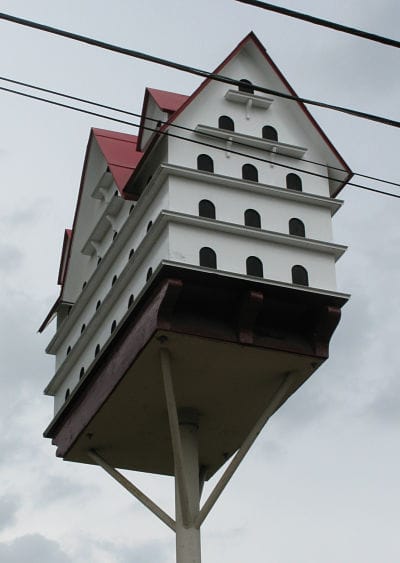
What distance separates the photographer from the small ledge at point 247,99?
68.2 ft

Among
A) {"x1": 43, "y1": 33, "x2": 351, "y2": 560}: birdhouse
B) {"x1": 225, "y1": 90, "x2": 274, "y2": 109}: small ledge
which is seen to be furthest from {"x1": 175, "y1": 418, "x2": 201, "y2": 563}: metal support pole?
{"x1": 225, "y1": 90, "x2": 274, "y2": 109}: small ledge

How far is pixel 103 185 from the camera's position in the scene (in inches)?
893

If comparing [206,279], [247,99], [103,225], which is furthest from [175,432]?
[247,99]

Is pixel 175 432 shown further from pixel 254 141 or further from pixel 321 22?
pixel 321 22

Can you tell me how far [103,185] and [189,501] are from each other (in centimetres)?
639

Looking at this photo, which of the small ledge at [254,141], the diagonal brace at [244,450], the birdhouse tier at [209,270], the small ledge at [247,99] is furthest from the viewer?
the small ledge at [247,99]

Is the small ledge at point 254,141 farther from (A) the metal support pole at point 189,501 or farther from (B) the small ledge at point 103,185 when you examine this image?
(A) the metal support pole at point 189,501

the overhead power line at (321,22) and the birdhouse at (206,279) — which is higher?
the birdhouse at (206,279)

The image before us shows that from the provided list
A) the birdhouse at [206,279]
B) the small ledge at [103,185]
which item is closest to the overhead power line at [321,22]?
the birdhouse at [206,279]

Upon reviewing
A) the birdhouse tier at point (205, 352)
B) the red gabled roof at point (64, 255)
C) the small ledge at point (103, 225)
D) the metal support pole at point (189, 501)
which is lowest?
the metal support pole at point (189, 501)

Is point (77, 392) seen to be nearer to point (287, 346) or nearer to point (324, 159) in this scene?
point (287, 346)

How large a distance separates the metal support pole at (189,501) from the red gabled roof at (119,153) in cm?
448

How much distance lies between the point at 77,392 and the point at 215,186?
4608 millimetres

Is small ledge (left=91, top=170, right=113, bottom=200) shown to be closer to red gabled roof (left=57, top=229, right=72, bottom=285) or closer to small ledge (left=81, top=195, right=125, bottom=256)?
small ledge (left=81, top=195, right=125, bottom=256)
